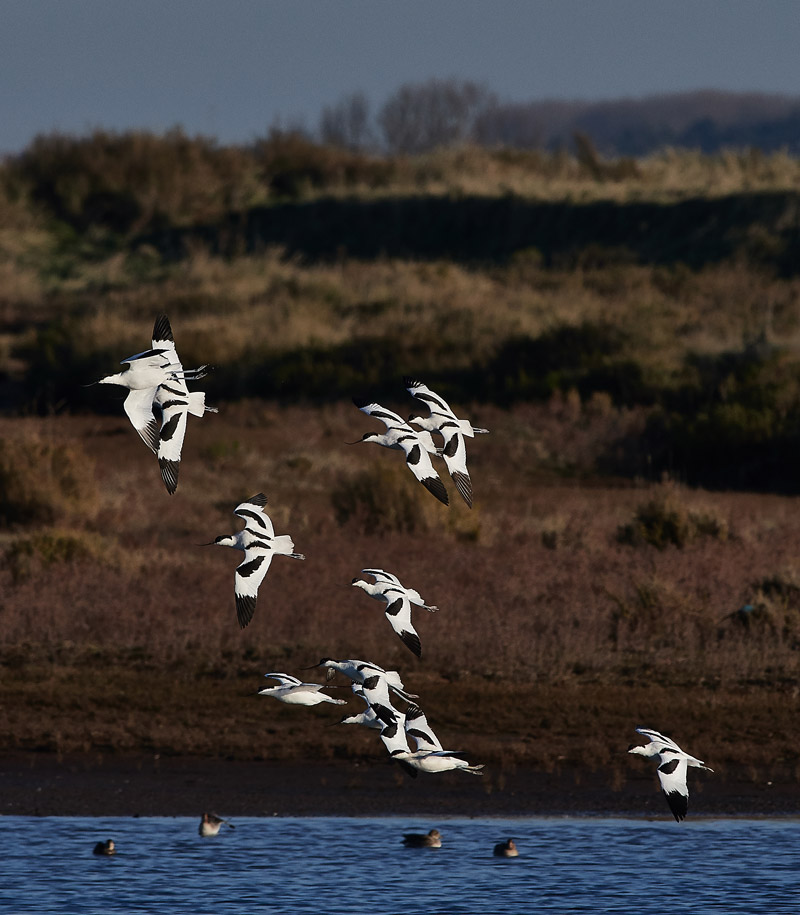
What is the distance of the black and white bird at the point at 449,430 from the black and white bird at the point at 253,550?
2.10ft

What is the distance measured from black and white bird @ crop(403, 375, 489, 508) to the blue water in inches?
125

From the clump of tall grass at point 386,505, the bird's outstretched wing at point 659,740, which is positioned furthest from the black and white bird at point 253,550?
the clump of tall grass at point 386,505

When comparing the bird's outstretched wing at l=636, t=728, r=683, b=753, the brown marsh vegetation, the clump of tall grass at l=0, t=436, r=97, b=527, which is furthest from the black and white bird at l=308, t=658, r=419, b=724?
the clump of tall grass at l=0, t=436, r=97, b=527

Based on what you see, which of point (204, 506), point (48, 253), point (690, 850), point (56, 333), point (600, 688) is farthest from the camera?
point (48, 253)

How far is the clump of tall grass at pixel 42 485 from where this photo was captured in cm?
1800

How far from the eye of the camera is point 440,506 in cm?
1809

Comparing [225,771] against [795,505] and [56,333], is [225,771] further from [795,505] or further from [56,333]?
[56,333]

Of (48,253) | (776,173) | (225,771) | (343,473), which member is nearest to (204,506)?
(343,473)

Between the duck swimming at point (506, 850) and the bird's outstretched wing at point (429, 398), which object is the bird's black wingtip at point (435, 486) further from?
the duck swimming at point (506, 850)

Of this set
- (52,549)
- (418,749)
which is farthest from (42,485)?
(418,749)

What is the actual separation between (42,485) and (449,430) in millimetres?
12492

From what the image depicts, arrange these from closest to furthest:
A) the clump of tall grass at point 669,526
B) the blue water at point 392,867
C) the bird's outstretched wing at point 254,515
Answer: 1. the bird's outstretched wing at point 254,515
2. the blue water at point 392,867
3. the clump of tall grass at point 669,526

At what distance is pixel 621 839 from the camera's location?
9.59 meters

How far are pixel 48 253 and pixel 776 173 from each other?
18.6 m
